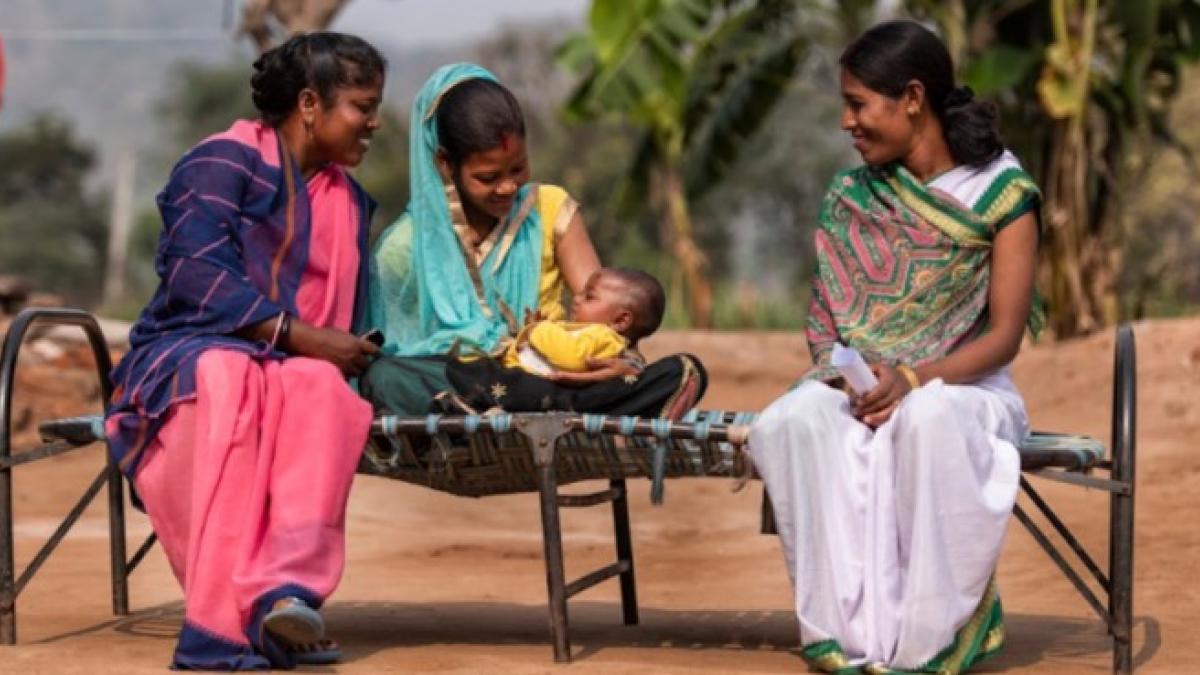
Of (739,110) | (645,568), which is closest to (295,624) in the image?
(645,568)

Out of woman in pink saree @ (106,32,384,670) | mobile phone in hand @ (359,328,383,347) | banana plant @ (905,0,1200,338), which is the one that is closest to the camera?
woman in pink saree @ (106,32,384,670)

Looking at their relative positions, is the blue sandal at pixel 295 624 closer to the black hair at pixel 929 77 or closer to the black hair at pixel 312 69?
the black hair at pixel 312 69

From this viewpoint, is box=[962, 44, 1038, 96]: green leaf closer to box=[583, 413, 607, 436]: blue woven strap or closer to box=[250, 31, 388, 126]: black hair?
box=[250, 31, 388, 126]: black hair

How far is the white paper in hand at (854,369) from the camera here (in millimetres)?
5035

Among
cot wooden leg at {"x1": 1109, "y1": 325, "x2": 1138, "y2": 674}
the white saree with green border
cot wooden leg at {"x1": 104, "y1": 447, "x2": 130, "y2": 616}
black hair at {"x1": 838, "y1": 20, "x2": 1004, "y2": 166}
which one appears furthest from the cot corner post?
cot wooden leg at {"x1": 104, "y1": 447, "x2": 130, "y2": 616}

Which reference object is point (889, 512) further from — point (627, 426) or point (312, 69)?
point (312, 69)

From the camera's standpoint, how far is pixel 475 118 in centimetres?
582

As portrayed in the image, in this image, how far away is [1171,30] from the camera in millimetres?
15742

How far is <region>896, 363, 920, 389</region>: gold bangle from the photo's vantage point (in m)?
5.27

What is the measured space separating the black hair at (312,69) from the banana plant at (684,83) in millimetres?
9937

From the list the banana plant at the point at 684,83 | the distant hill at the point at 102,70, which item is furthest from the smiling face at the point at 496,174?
the distant hill at the point at 102,70

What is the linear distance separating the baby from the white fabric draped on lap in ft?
1.67

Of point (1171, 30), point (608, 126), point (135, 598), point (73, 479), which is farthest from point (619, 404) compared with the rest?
point (608, 126)

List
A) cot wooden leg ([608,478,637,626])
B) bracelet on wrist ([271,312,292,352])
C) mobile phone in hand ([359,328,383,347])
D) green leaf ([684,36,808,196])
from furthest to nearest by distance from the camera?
1. green leaf ([684,36,808,196])
2. cot wooden leg ([608,478,637,626])
3. mobile phone in hand ([359,328,383,347])
4. bracelet on wrist ([271,312,292,352])
